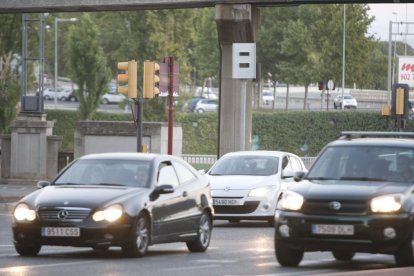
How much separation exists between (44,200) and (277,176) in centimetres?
1017

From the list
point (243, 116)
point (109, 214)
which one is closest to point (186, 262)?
point (109, 214)

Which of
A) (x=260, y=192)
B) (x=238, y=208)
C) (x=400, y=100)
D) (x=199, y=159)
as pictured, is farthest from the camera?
(x=199, y=159)

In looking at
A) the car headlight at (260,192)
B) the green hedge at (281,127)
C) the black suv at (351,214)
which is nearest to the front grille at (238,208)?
the car headlight at (260,192)

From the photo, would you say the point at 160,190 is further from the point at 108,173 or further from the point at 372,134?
the point at 372,134

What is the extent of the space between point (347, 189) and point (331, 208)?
0.35 meters

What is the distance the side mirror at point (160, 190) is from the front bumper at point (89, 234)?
0.82 metres

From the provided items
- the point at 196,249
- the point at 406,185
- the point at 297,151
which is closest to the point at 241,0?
the point at 196,249

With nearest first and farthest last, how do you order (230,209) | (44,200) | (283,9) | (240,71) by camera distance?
(44,200), (230,209), (240,71), (283,9)

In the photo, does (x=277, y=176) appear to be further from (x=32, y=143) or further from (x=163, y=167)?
(x=32, y=143)

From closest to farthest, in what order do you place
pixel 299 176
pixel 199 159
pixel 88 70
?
pixel 299 176
pixel 199 159
pixel 88 70

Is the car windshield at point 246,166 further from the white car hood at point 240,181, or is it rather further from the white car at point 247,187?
the white car hood at point 240,181

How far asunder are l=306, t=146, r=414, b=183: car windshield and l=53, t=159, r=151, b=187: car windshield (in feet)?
8.13

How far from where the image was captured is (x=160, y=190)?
754 inches

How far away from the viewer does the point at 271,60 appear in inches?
3821
